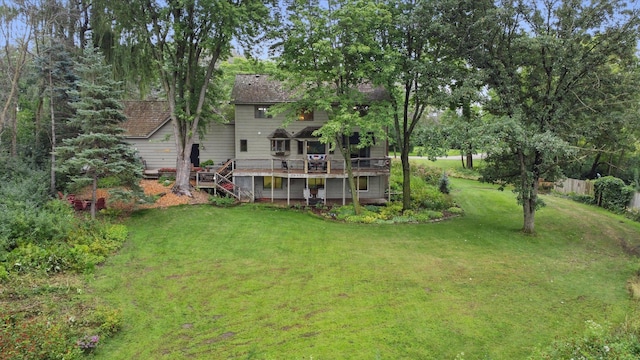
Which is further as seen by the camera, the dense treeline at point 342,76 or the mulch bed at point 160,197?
the mulch bed at point 160,197

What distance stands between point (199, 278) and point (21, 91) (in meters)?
18.0

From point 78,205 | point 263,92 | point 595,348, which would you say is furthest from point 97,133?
point 595,348

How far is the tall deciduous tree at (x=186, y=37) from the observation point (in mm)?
17844

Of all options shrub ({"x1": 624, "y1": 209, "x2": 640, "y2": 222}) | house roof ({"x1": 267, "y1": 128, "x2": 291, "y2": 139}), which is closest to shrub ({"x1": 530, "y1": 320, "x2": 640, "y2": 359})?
house roof ({"x1": 267, "y1": 128, "x2": 291, "y2": 139})

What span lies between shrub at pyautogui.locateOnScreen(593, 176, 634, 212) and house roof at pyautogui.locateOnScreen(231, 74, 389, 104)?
15.4m

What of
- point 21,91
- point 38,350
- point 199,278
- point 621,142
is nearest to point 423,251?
point 199,278

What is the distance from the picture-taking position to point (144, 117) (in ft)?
87.0

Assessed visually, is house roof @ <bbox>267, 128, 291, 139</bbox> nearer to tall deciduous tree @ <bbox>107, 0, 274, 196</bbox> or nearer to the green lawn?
tall deciduous tree @ <bbox>107, 0, 274, 196</bbox>

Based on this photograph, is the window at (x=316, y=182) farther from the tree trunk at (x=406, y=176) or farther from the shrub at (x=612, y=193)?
the shrub at (x=612, y=193)

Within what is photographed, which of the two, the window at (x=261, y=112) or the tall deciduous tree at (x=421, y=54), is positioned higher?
the tall deciduous tree at (x=421, y=54)

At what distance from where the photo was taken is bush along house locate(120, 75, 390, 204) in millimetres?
21625

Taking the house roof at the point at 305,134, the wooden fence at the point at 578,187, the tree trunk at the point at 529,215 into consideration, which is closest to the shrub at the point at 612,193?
the wooden fence at the point at 578,187

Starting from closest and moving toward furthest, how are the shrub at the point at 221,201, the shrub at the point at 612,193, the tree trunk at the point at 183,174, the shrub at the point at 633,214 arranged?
the shrub at the point at 221,201
the tree trunk at the point at 183,174
the shrub at the point at 633,214
the shrub at the point at 612,193

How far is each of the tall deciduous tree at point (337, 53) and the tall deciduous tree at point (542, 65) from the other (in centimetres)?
425
